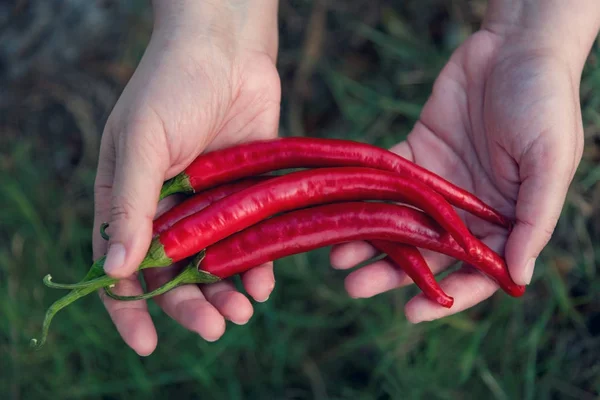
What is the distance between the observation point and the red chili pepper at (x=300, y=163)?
11.5 feet

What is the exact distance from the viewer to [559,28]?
12.2 ft

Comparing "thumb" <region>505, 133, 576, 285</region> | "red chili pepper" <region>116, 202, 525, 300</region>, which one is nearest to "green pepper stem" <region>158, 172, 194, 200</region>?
"red chili pepper" <region>116, 202, 525, 300</region>

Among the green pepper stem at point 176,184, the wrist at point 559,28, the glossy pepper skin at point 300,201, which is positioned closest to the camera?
the glossy pepper skin at point 300,201

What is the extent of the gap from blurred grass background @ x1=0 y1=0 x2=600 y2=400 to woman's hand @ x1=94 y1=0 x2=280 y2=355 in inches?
49.5

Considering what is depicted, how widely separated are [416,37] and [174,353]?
131 inches

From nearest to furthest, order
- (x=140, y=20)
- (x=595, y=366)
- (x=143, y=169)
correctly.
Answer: (x=143, y=169)
(x=595, y=366)
(x=140, y=20)

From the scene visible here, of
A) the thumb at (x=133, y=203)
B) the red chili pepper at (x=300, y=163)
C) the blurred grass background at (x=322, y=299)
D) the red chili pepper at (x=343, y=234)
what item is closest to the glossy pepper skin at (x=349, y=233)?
the red chili pepper at (x=343, y=234)

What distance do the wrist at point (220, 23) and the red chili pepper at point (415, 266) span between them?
60.7 inches

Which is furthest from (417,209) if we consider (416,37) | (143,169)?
(416,37)

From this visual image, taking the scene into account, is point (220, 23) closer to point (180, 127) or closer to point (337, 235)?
point (180, 127)

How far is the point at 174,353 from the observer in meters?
4.57

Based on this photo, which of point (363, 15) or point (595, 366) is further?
point (363, 15)

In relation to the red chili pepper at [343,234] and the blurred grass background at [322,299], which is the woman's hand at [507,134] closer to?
the red chili pepper at [343,234]

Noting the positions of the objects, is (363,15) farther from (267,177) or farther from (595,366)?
(595,366)
